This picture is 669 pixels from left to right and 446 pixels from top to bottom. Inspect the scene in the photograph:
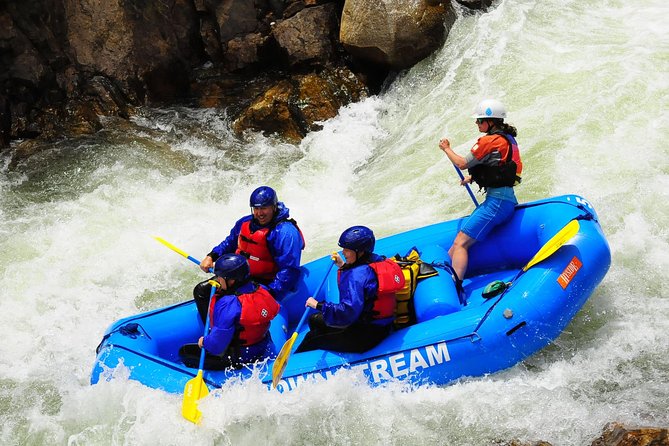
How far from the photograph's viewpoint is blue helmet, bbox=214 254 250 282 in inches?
198

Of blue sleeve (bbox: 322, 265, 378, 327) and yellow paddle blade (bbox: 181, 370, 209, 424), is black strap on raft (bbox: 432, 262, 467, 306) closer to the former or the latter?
blue sleeve (bbox: 322, 265, 378, 327)

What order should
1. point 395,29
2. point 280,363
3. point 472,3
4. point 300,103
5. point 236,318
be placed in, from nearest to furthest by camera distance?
point 280,363 < point 236,318 < point 395,29 < point 300,103 < point 472,3

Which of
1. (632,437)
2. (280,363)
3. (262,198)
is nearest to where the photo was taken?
(632,437)

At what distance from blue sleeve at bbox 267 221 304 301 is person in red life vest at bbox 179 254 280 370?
0.51m

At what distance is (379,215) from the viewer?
809cm

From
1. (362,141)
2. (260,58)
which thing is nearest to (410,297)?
(362,141)

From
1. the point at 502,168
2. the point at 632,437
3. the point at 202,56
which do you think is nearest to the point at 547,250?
the point at 502,168

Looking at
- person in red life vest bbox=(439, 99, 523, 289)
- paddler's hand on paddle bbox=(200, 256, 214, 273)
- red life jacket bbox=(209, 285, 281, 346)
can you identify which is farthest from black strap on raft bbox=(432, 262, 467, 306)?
paddler's hand on paddle bbox=(200, 256, 214, 273)

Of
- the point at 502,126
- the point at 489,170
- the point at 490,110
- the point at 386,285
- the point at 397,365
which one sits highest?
the point at 490,110

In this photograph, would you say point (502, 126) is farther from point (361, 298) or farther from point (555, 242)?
point (361, 298)

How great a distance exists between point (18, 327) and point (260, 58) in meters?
5.22

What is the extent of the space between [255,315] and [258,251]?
0.84 metres

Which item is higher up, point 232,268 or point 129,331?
point 232,268

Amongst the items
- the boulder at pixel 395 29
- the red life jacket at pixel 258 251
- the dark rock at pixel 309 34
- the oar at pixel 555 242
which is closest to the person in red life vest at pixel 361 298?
the red life jacket at pixel 258 251
